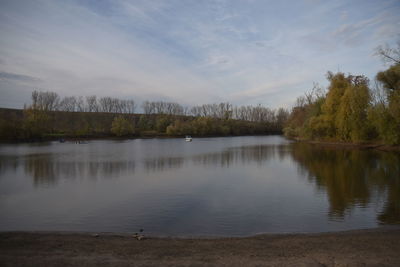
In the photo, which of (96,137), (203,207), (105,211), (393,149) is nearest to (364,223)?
(203,207)

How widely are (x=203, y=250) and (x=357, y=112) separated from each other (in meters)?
44.3

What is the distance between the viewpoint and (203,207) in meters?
12.3

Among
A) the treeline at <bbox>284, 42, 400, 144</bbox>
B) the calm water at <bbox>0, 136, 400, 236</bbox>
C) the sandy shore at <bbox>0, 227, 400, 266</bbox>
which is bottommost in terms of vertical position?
the calm water at <bbox>0, 136, 400, 236</bbox>

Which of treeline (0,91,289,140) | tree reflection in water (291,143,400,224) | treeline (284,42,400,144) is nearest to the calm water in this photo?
tree reflection in water (291,143,400,224)

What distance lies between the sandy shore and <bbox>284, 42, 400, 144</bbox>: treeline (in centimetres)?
2427

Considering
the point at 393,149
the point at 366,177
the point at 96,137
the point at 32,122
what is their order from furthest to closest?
the point at 96,137, the point at 32,122, the point at 393,149, the point at 366,177

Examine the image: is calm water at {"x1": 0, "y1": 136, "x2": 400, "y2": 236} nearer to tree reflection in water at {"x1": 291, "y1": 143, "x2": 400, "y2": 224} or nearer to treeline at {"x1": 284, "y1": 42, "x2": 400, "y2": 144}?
tree reflection in water at {"x1": 291, "y1": 143, "x2": 400, "y2": 224}

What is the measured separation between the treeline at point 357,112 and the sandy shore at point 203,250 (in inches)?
956

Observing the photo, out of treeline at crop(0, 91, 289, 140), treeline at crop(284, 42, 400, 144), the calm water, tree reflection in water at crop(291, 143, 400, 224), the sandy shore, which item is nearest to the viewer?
the sandy shore

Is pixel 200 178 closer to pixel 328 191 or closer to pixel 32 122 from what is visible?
pixel 328 191

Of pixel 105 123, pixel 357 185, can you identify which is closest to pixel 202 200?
pixel 357 185

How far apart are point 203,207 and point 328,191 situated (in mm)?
7180

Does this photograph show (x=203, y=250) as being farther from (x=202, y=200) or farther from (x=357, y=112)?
(x=357, y=112)

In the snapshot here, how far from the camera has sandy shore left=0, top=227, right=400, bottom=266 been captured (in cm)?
638
